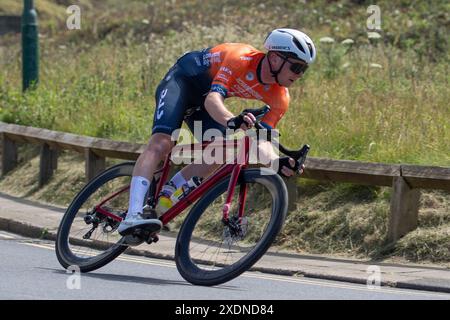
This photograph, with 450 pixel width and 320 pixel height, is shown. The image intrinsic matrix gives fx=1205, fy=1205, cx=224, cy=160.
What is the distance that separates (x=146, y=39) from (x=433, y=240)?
14513mm

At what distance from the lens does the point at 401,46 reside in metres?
20.0

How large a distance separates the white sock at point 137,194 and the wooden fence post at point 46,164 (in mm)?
6346

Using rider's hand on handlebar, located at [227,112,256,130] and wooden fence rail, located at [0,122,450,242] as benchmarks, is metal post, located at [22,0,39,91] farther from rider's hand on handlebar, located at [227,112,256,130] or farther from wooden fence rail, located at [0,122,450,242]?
rider's hand on handlebar, located at [227,112,256,130]

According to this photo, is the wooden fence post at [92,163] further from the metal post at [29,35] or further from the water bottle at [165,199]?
the water bottle at [165,199]

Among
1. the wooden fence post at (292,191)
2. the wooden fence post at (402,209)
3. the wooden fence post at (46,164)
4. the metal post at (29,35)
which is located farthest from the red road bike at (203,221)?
the metal post at (29,35)

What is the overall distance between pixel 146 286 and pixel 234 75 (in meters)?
1.65

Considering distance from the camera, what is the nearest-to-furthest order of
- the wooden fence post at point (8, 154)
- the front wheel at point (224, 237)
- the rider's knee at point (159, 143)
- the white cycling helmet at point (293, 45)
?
the front wheel at point (224, 237), the white cycling helmet at point (293, 45), the rider's knee at point (159, 143), the wooden fence post at point (8, 154)

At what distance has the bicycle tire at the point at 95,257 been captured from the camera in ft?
30.1

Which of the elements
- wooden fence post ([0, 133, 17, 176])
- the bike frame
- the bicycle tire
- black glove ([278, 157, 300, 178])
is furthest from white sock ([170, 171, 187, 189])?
wooden fence post ([0, 133, 17, 176])

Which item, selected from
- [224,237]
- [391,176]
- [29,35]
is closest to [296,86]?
[29,35]

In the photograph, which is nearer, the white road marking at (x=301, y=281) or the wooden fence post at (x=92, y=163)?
the white road marking at (x=301, y=281)

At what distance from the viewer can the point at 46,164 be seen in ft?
49.4

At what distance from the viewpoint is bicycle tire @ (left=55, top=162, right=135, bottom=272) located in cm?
918
